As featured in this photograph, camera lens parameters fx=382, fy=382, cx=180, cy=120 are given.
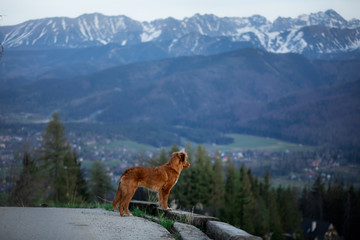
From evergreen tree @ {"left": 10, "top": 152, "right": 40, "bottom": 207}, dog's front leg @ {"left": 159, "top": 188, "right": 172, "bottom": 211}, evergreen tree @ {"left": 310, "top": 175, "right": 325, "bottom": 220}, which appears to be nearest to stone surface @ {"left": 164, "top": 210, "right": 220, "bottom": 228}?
dog's front leg @ {"left": 159, "top": 188, "right": 172, "bottom": 211}

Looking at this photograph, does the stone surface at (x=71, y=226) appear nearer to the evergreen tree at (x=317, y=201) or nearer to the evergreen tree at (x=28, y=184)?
the evergreen tree at (x=28, y=184)

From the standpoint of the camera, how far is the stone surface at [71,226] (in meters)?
7.81

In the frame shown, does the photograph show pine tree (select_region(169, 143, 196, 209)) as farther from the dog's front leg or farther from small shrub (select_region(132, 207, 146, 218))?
the dog's front leg

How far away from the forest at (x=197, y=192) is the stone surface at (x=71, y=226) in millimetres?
11385

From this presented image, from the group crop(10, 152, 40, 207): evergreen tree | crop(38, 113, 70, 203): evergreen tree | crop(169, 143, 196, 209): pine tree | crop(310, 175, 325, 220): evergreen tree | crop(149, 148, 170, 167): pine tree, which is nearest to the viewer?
crop(10, 152, 40, 207): evergreen tree

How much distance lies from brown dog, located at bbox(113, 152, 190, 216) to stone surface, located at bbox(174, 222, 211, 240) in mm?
1455

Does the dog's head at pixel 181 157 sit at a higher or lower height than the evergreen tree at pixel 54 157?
higher

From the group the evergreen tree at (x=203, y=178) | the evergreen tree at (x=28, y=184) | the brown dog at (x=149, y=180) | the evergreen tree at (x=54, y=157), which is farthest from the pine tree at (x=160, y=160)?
A: the brown dog at (x=149, y=180)

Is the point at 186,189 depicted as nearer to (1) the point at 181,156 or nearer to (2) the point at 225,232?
(1) the point at 181,156

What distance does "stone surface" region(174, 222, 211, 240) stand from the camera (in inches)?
328

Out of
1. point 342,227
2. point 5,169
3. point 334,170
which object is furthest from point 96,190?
point 334,170

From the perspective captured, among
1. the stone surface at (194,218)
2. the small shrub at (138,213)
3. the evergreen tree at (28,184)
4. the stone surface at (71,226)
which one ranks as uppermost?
the stone surface at (71,226)

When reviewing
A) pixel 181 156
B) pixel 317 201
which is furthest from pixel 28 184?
pixel 317 201

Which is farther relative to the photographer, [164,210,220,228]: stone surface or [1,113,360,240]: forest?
[1,113,360,240]: forest
